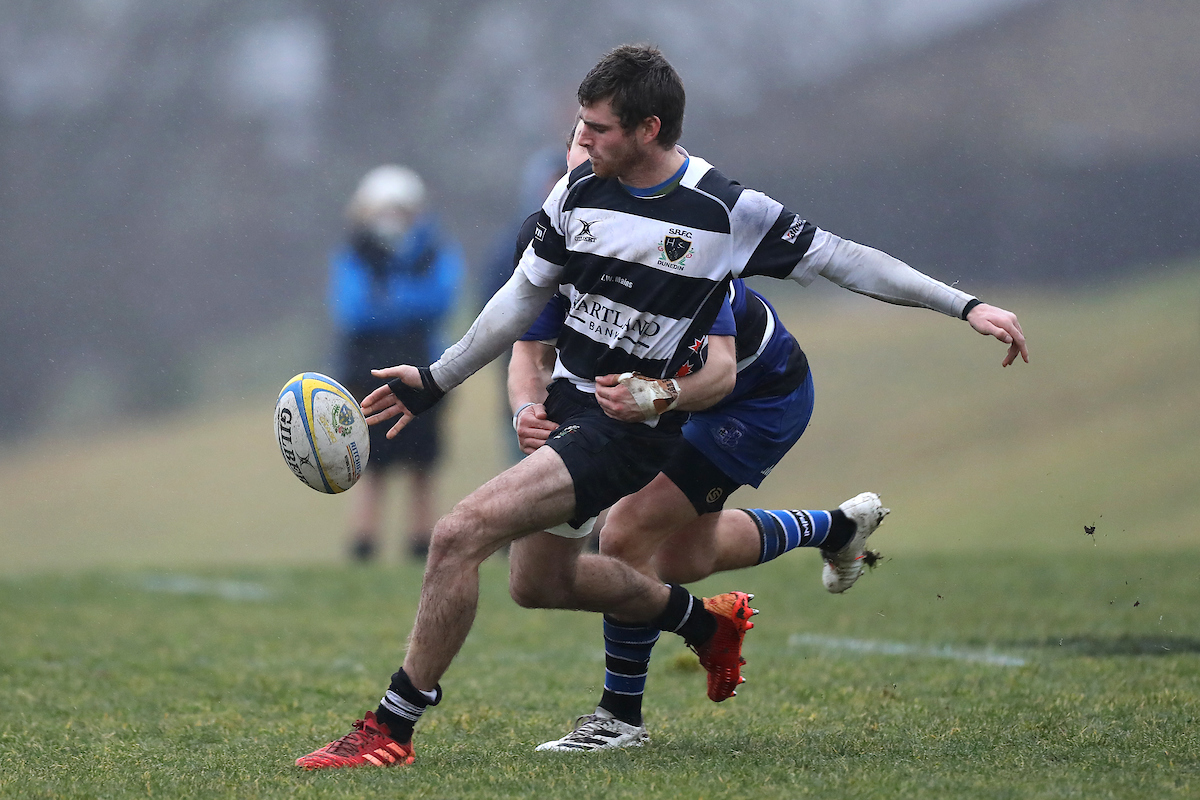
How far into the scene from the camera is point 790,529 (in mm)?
5320

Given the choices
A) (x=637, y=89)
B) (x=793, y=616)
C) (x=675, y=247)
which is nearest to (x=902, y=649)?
(x=793, y=616)

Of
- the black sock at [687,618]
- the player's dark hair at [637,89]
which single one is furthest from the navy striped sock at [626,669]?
the player's dark hair at [637,89]

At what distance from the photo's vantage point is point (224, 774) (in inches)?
152

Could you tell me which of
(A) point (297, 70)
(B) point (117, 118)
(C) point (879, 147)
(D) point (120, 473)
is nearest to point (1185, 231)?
(C) point (879, 147)

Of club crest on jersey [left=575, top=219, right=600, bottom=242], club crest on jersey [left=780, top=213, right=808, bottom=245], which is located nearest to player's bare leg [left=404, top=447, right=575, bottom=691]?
club crest on jersey [left=575, top=219, right=600, bottom=242]

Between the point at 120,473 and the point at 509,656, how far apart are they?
29.9 feet

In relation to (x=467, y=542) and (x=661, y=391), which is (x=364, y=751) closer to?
(x=467, y=542)

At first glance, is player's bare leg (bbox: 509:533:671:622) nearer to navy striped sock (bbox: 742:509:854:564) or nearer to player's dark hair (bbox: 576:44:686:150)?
navy striped sock (bbox: 742:509:854:564)

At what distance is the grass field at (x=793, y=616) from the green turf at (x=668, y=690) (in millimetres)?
21

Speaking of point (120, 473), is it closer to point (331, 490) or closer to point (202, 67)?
point (202, 67)

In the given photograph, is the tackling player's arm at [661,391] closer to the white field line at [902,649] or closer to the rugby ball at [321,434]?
the rugby ball at [321,434]

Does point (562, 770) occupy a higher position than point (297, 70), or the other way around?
point (297, 70)

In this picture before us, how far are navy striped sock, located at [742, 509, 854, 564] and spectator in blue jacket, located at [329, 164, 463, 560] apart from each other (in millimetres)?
4026

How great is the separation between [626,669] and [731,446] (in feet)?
2.82
